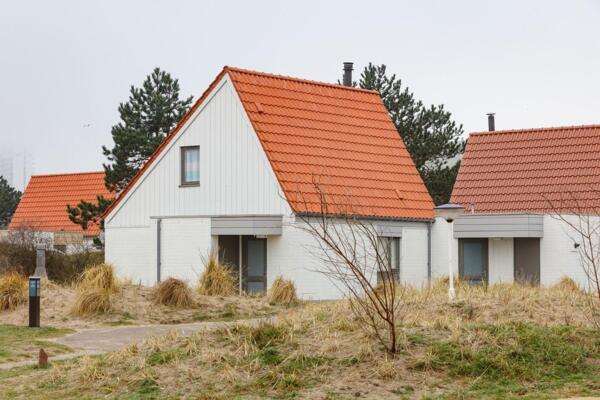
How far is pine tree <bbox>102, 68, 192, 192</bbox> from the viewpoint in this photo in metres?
49.8

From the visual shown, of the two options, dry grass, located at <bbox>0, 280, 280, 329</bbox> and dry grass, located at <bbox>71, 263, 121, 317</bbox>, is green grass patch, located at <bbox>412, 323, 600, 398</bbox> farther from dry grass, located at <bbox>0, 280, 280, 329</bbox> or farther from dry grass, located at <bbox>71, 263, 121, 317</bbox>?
dry grass, located at <bbox>71, 263, 121, 317</bbox>

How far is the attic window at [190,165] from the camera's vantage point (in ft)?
119

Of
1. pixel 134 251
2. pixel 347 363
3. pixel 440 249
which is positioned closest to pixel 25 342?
pixel 347 363

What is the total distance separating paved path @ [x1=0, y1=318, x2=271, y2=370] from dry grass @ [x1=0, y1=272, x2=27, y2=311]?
3744 millimetres

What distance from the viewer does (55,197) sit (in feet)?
199

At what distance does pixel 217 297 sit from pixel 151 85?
2444 centimetres

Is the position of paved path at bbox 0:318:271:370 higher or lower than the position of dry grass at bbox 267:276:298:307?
lower

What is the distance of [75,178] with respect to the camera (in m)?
61.0

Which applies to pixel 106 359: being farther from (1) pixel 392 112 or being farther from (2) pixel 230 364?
(1) pixel 392 112

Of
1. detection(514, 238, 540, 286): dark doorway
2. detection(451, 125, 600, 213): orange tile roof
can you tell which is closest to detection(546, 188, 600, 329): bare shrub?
detection(451, 125, 600, 213): orange tile roof

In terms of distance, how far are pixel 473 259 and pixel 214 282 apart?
11895 mm

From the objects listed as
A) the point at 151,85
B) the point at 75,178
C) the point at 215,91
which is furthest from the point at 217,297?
the point at 75,178

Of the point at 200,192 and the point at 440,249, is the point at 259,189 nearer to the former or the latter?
the point at 200,192

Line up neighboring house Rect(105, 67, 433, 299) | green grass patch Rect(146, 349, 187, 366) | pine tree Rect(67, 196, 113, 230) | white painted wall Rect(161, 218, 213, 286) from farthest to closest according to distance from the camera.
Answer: pine tree Rect(67, 196, 113, 230), white painted wall Rect(161, 218, 213, 286), neighboring house Rect(105, 67, 433, 299), green grass patch Rect(146, 349, 187, 366)
